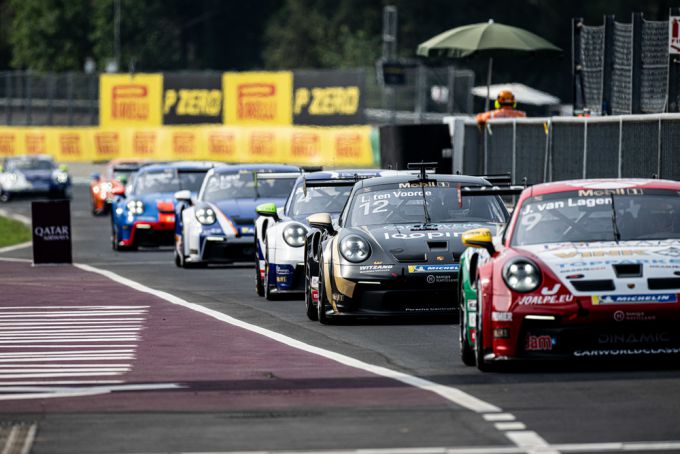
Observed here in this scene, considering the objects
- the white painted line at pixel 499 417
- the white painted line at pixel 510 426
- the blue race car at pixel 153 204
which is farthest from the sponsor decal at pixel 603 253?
the blue race car at pixel 153 204

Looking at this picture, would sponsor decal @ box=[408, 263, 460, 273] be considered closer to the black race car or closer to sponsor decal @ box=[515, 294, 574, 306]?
the black race car

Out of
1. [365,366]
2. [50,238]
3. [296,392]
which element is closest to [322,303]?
[365,366]

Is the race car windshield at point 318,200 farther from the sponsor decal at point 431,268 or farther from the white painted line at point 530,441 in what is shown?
the white painted line at point 530,441

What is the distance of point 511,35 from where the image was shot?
26156 mm

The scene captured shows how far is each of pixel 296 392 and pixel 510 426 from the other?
1831 mm

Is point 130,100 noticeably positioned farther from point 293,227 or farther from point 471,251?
point 471,251

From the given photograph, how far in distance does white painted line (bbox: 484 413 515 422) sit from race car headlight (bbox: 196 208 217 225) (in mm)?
13952

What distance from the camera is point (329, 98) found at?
175ft

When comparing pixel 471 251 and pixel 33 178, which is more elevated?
pixel 471 251

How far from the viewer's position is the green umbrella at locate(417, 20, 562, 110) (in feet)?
85.2

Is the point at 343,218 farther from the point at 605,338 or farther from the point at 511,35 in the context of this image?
the point at 511,35

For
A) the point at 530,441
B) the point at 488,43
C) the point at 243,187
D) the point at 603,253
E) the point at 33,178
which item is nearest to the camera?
the point at 530,441

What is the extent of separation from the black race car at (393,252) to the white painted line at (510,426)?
5.24 m

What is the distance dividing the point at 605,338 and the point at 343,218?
5.01 meters
